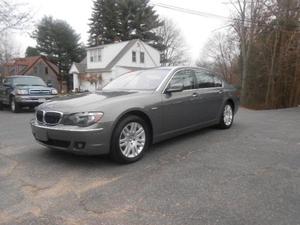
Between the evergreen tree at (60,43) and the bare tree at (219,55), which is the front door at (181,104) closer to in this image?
the bare tree at (219,55)

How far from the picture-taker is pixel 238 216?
2867mm

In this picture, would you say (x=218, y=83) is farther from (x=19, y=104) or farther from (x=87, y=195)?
(x=19, y=104)

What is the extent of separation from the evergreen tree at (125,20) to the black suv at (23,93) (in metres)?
28.2

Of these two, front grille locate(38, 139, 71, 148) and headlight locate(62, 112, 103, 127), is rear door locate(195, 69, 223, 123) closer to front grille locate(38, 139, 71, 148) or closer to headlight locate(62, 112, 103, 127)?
headlight locate(62, 112, 103, 127)

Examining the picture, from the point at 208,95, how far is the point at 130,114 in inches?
89.3

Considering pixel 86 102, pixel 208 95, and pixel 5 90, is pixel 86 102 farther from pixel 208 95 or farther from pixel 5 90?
pixel 5 90

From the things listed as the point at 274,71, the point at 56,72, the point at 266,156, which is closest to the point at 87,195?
the point at 266,156

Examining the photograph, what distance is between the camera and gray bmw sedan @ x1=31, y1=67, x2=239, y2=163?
13.6 ft

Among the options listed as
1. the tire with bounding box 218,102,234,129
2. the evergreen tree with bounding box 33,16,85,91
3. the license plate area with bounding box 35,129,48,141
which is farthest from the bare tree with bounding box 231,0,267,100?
the evergreen tree with bounding box 33,16,85,91

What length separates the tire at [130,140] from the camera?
428cm

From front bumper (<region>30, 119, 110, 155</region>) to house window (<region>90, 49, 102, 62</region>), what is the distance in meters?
28.3

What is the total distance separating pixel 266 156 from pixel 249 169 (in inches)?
30.4

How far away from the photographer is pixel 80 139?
406cm

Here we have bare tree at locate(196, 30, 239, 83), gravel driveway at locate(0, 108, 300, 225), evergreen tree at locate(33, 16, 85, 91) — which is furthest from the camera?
evergreen tree at locate(33, 16, 85, 91)
